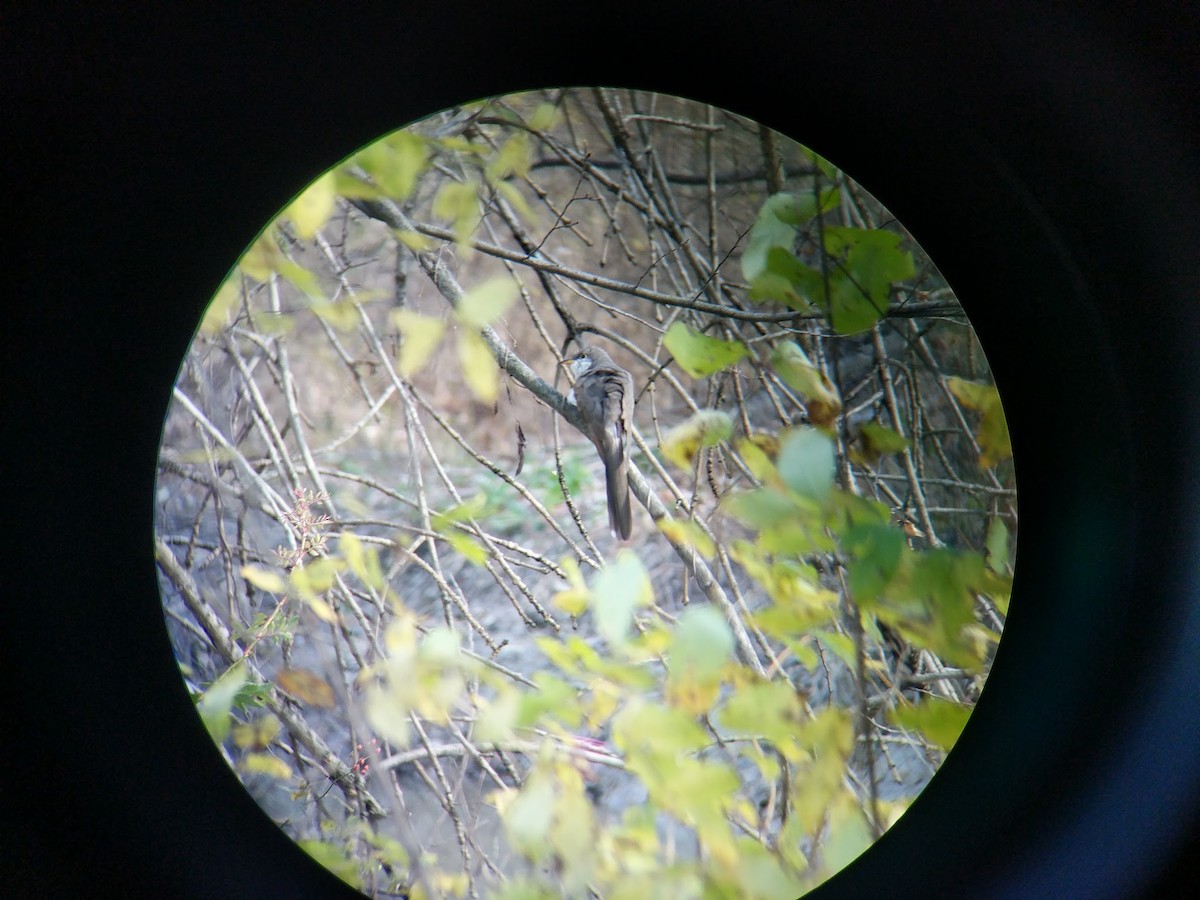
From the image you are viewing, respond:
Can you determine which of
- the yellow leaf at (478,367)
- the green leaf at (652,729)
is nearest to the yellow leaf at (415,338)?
the yellow leaf at (478,367)

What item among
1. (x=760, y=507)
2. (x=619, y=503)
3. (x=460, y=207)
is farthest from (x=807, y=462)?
(x=460, y=207)

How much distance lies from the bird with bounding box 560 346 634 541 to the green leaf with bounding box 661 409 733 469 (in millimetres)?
42

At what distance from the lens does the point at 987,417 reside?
2.54 ft

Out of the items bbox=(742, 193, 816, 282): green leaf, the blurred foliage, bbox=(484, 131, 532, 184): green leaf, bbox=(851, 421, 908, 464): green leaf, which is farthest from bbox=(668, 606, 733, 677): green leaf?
bbox=(484, 131, 532, 184): green leaf

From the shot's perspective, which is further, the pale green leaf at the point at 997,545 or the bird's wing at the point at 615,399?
the pale green leaf at the point at 997,545

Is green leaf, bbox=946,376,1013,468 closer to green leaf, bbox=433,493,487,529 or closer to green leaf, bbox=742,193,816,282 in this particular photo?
green leaf, bbox=742,193,816,282

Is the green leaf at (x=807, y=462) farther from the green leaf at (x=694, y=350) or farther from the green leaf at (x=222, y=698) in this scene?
the green leaf at (x=222, y=698)

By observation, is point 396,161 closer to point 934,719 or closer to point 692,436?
point 692,436

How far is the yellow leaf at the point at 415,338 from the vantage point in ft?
2.17

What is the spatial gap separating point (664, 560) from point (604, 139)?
15.4 inches

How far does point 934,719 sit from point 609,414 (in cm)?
46

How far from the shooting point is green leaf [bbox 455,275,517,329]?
667 millimetres

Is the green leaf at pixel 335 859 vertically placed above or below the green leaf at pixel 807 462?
below

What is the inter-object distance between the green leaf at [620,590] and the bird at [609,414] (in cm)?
3
